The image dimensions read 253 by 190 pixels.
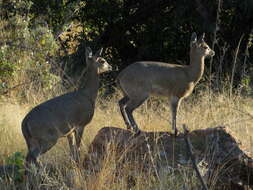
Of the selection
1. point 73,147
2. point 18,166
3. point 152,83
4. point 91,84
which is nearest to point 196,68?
point 152,83

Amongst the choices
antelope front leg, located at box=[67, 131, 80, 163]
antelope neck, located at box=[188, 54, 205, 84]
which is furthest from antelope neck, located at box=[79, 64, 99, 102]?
antelope neck, located at box=[188, 54, 205, 84]

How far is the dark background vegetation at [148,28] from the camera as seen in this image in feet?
41.1

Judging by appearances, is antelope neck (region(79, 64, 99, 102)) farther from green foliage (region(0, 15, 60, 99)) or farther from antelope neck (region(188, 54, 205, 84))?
antelope neck (region(188, 54, 205, 84))

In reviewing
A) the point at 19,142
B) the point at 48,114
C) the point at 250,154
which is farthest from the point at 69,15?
the point at 250,154

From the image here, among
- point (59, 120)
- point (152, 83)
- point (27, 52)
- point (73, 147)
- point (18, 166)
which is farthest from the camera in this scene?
point (27, 52)

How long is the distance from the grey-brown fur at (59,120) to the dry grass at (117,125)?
220 millimetres

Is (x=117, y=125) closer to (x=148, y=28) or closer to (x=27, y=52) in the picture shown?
(x=27, y=52)

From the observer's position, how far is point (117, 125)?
8.91m

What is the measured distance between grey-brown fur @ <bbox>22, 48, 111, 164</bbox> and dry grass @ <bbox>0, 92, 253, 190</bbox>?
220 millimetres

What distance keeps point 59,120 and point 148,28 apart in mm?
7500

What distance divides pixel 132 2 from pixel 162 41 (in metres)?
1.51

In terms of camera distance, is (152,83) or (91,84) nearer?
(91,84)

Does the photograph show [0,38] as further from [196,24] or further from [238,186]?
[238,186]

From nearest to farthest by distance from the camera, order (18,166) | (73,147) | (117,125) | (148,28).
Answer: (18,166), (73,147), (117,125), (148,28)
